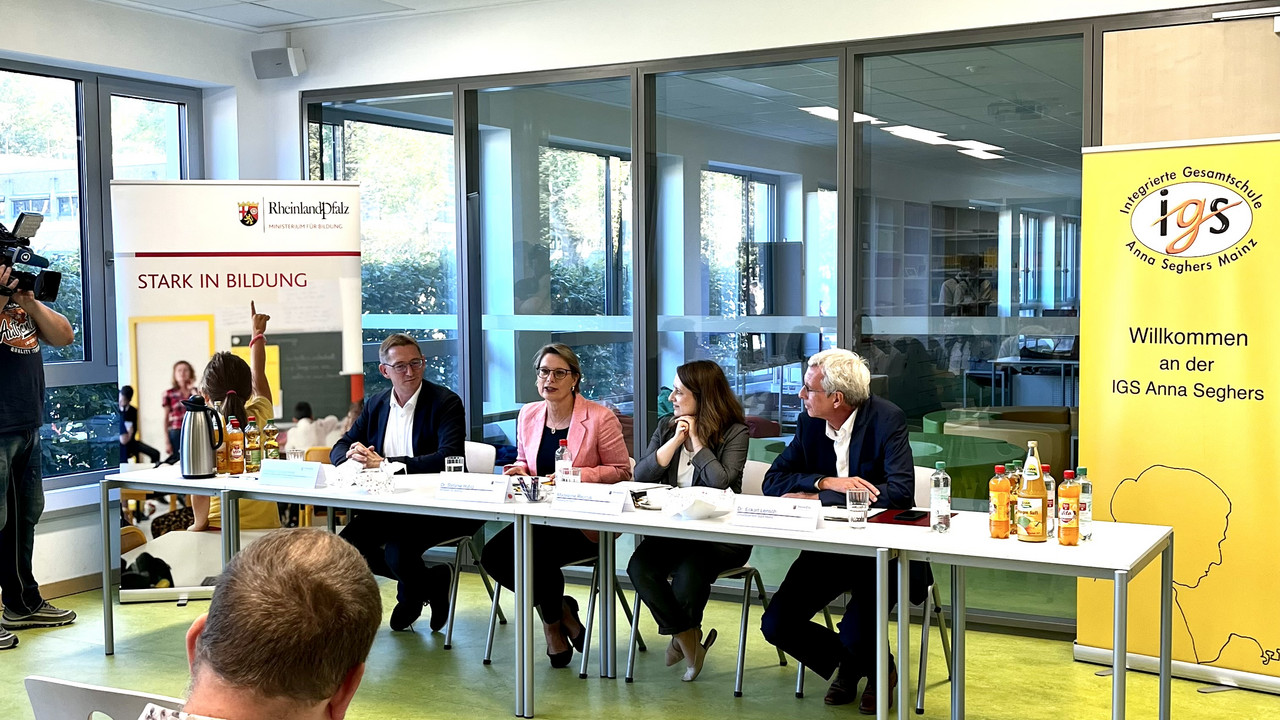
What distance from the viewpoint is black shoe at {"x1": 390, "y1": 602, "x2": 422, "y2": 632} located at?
5.05 meters

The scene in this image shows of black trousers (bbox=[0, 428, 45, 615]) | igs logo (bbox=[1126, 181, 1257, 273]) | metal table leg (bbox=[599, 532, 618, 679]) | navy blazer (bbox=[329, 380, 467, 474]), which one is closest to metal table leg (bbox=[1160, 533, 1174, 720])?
igs logo (bbox=[1126, 181, 1257, 273])

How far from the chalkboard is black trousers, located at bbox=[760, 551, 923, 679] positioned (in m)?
2.40

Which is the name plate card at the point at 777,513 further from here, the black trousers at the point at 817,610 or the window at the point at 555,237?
the window at the point at 555,237

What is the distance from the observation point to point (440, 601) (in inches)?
199

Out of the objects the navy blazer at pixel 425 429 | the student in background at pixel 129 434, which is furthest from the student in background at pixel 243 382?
the navy blazer at pixel 425 429

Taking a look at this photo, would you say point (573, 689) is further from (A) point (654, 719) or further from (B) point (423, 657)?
(B) point (423, 657)

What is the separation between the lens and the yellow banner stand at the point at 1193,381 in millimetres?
4117

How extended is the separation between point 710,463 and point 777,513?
0.75m

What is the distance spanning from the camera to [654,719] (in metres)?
4.02

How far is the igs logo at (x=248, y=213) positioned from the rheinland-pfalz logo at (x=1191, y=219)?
11.8 feet

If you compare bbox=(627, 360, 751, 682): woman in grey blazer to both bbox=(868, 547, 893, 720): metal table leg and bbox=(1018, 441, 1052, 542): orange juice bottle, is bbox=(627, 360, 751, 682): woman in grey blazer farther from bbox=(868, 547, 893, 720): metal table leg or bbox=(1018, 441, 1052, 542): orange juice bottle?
bbox=(1018, 441, 1052, 542): orange juice bottle

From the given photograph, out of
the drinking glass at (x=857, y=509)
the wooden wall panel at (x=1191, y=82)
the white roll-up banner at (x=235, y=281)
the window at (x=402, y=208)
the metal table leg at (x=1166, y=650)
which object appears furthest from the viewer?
the window at (x=402, y=208)

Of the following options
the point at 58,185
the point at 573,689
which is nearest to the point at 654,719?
the point at 573,689

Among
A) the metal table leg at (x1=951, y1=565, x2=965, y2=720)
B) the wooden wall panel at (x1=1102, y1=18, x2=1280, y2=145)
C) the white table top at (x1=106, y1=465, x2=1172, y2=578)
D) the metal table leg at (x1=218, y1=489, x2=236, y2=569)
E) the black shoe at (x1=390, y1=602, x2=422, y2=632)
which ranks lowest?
the black shoe at (x1=390, y1=602, x2=422, y2=632)
